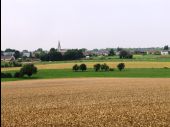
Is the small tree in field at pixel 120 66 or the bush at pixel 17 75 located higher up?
the small tree in field at pixel 120 66

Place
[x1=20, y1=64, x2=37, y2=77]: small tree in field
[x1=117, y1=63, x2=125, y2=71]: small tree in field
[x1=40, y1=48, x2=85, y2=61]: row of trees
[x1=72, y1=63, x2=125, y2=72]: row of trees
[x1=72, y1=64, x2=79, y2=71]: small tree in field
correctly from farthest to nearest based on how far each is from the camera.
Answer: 1. [x1=40, y1=48, x2=85, y2=61]: row of trees
2. [x1=72, y1=64, x2=79, y2=71]: small tree in field
3. [x1=72, y1=63, x2=125, y2=72]: row of trees
4. [x1=117, y1=63, x2=125, y2=71]: small tree in field
5. [x1=20, y1=64, x2=37, y2=77]: small tree in field

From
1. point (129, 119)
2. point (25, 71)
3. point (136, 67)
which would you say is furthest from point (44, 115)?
point (136, 67)

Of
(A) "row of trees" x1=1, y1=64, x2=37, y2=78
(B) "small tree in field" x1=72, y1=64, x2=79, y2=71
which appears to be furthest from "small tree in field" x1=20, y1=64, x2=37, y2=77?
(B) "small tree in field" x1=72, y1=64, x2=79, y2=71

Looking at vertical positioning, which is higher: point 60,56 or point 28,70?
point 60,56

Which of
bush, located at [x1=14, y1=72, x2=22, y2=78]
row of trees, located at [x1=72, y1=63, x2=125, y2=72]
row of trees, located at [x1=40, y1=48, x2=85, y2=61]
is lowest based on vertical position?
bush, located at [x1=14, y1=72, x2=22, y2=78]

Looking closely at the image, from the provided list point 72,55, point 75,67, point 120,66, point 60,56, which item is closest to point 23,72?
point 75,67

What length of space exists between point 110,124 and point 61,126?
2242mm

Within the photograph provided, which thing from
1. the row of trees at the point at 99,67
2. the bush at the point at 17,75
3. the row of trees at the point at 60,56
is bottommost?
the bush at the point at 17,75

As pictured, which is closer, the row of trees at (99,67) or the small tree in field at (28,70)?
the small tree in field at (28,70)

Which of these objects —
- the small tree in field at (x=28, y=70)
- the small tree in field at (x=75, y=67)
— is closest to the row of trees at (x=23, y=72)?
the small tree in field at (x=28, y=70)

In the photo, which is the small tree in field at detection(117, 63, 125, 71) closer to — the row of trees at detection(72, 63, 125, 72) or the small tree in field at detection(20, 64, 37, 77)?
the row of trees at detection(72, 63, 125, 72)

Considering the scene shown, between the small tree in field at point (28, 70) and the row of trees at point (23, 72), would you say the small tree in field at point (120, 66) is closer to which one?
the small tree in field at point (28, 70)

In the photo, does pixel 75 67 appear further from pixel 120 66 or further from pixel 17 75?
pixel 17 75

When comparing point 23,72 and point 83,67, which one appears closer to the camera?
point 23,72
